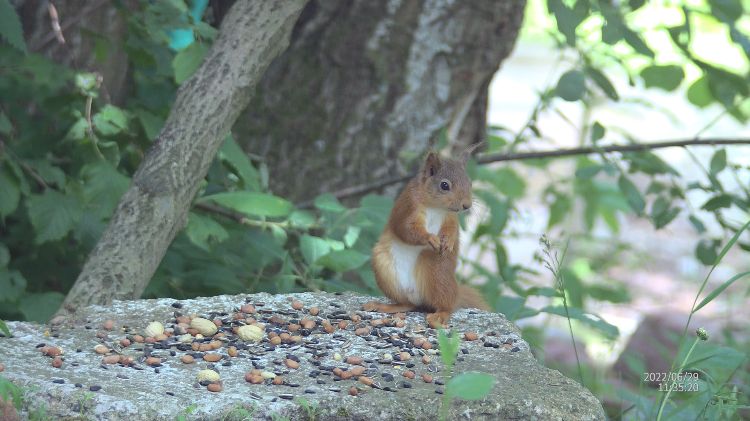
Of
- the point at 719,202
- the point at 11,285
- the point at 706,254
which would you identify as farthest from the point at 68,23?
the point at 706,254

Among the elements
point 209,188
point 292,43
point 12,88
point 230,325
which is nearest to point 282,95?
point 292,43

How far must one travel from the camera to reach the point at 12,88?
139 inches

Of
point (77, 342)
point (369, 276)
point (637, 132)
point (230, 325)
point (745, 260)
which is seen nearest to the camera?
point (77, 342)

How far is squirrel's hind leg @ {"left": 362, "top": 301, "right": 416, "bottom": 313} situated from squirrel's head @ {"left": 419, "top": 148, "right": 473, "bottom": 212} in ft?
0.98

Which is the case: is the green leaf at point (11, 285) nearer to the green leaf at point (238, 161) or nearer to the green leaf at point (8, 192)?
the green leaf at point (8, 192)

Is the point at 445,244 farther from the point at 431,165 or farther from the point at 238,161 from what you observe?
the point at 238,161

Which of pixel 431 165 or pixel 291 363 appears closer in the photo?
pixel 291 363

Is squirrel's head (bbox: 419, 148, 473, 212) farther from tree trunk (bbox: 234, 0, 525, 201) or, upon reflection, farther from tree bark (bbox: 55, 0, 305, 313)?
tree trunk (bbox: 234, 0, 525, 201)

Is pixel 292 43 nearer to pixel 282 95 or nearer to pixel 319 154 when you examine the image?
pixel 282 95

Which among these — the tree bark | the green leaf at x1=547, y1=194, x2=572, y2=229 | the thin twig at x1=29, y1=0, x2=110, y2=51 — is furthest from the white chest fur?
the green leaf at x1=547, y1=194, x2=572, y2=229

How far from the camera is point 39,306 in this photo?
3.12 meters

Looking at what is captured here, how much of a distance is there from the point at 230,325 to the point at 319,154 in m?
1.74

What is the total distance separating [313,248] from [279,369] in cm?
98

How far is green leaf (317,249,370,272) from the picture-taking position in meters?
3.01
